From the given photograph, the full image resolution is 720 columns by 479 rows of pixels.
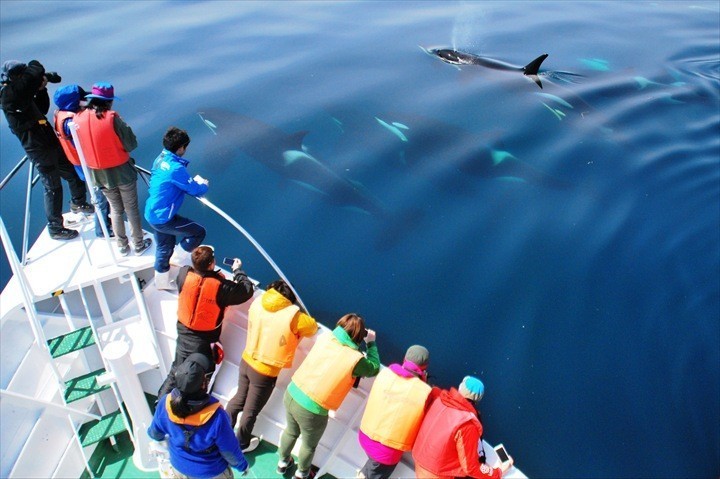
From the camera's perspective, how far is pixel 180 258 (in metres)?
7.34

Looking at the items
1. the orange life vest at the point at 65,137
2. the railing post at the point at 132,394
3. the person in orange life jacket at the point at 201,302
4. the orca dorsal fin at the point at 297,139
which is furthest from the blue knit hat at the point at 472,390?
the orca dorsal fin at the point at 297,139

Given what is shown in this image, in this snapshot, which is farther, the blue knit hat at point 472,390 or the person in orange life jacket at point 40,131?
the person in orange life jacket at point 40,131

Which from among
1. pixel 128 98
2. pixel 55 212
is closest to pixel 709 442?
pixel 55 212

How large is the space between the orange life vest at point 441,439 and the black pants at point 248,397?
1.78 meters

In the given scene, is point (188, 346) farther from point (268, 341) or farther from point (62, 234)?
point (62, 234)

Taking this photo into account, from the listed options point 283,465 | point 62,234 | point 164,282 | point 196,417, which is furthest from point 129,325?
point 196,417

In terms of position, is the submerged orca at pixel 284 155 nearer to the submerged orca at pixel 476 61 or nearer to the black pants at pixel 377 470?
the black pants at pixel 377 470

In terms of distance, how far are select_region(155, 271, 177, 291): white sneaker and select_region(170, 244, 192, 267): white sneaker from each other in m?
0.25

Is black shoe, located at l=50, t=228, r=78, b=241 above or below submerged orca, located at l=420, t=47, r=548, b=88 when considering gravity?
below

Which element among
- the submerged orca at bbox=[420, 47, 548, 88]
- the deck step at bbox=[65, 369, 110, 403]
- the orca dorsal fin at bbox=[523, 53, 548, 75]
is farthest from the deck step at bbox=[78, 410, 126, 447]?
the orca dorsal fin at bbox=[523, 53, 548, 75]

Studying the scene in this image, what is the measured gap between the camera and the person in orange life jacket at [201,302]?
606 centimetres

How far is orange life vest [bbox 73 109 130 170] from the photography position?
6223 millimetres

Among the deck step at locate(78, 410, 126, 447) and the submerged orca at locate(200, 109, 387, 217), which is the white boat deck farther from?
the submerged orca at locate(200, 109, 387, 217)

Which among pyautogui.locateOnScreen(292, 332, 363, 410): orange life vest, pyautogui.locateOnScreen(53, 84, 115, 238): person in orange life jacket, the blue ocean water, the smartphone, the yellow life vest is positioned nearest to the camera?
the yellow life vest
